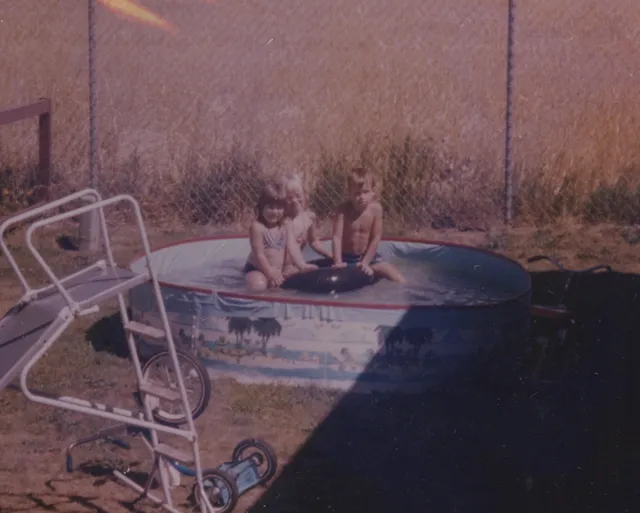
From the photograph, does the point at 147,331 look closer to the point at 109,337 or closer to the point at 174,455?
the point at 174,455

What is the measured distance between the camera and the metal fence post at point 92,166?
Answer: 838cm

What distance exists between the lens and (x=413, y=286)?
289 inches

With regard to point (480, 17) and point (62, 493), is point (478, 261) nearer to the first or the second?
point (62, 493)

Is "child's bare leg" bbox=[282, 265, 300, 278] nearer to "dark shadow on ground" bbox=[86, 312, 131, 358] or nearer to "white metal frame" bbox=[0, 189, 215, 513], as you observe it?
"dark shadow on ground" bbox=[86, 312, 131, 358]

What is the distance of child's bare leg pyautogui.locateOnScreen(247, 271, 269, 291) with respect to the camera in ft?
21.9

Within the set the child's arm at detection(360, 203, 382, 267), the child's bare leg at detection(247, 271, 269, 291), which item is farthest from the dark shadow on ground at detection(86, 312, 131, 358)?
the child's arm at detection(360, 203, 382, 267)

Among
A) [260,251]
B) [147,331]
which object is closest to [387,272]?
[260,251]

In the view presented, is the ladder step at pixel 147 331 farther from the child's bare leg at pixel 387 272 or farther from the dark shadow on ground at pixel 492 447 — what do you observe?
the child's bare leg at pixel 387 272

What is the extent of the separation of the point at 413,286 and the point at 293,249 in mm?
956

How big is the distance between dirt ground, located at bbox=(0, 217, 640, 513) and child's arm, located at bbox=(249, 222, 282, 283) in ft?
3.25

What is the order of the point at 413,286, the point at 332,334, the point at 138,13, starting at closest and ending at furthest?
the point at 332,334 → the point at 413,286 → the point at 138,13

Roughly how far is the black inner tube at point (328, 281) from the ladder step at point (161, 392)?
2.45 metres

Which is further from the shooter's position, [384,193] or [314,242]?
[384,193]

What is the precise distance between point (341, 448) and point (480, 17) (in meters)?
18.3
